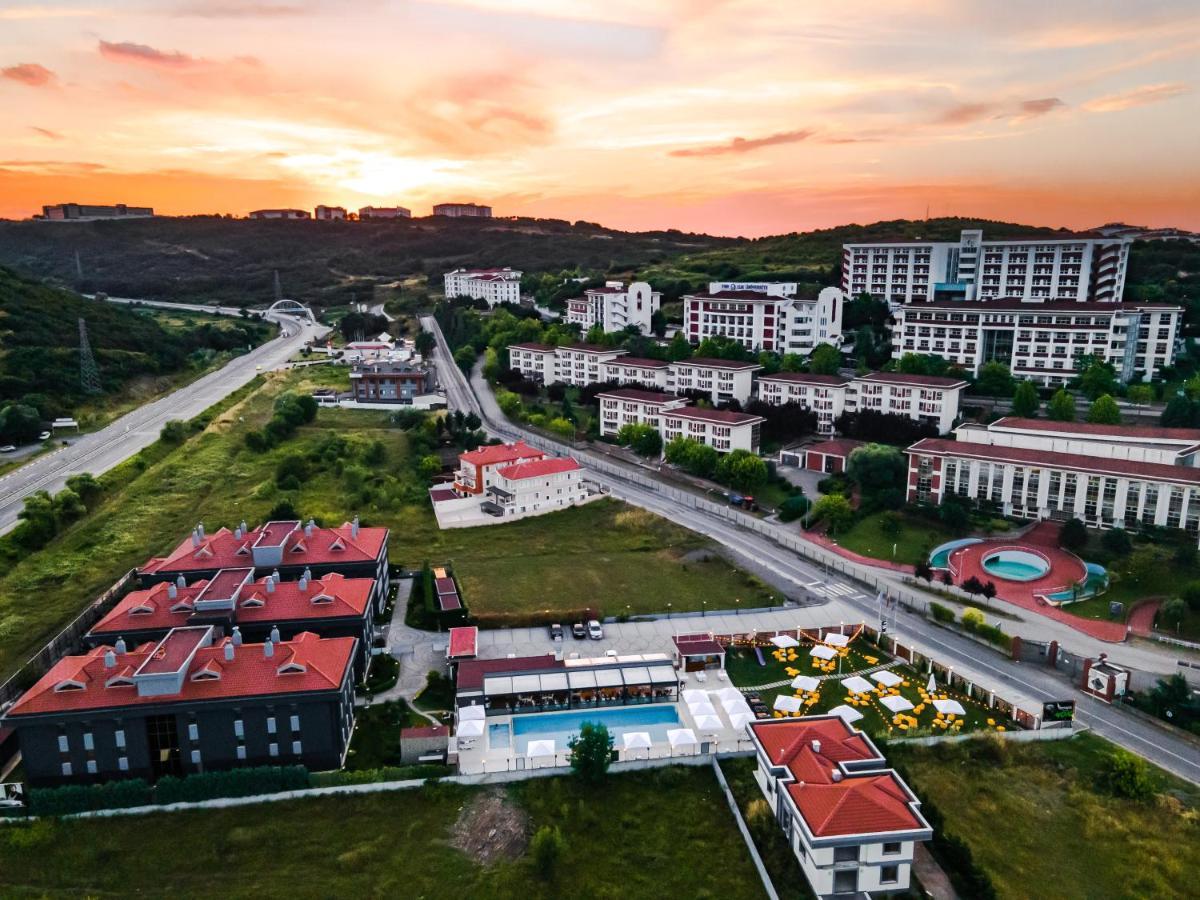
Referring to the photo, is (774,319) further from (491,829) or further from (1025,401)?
Answer: (491,829)

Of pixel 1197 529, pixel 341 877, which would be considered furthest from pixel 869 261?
pixel 341 877

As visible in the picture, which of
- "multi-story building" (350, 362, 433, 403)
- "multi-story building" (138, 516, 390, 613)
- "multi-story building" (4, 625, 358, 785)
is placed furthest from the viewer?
"multi-story building" (350, 362, 433, 403)

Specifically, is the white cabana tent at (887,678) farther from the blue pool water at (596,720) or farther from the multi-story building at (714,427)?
the multi-story building at (714,427)

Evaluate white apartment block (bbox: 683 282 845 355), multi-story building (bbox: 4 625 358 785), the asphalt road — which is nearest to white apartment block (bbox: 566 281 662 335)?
white apartment block (bbox: 683 282 845 355)

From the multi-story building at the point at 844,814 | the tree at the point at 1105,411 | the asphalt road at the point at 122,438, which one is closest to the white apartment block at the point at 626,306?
the asphalt road at the point at 122,438

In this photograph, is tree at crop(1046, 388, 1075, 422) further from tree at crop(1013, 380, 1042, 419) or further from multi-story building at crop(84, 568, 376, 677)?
multi-story building at crop(84, 568, 376, 677)

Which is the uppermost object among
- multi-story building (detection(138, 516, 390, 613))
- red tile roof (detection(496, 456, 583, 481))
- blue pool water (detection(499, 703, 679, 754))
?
red tile roof (detection(496, 456, 583, 481))

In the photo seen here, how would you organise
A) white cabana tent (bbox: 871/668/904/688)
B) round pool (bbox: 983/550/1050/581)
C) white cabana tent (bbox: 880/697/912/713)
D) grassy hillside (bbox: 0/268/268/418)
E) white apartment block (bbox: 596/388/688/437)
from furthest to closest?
grassy hillside (bbox: 0/268/268/418)
white apartment block (bbox: 596/388/688/437)
round pool (bbox: 983/550/1050/581)
white cabana tent (bbox: 871/668/904/688)
white cabana tent (bbox: 880/697/912/713)

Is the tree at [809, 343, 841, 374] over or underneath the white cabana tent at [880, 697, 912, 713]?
over
